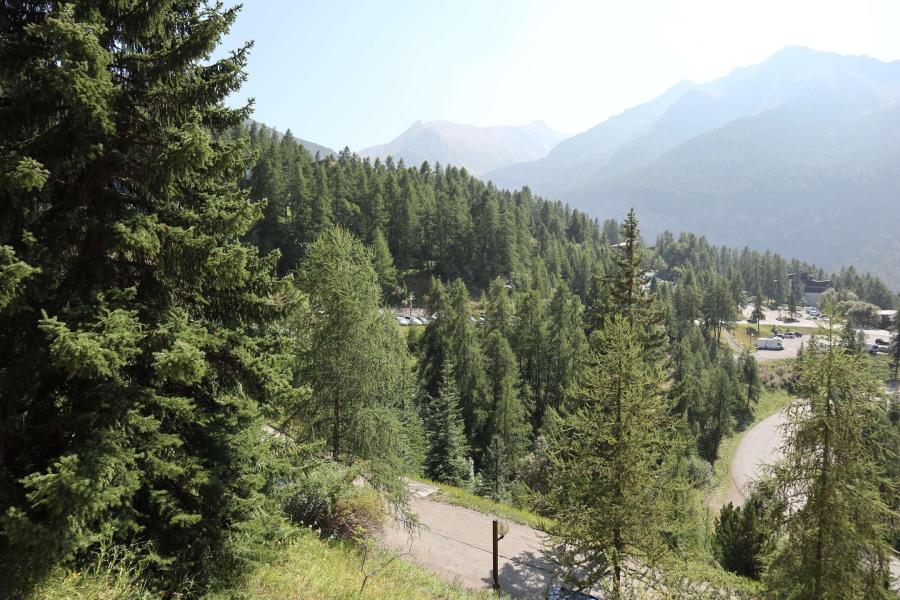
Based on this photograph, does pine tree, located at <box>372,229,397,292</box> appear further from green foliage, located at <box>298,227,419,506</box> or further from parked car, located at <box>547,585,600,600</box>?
parked car, located at <box>547,585,600,600</box>

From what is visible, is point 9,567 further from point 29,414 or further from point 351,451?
point 351,451

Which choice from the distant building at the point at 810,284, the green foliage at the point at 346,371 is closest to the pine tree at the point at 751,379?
the green foliage at the point at 346,371

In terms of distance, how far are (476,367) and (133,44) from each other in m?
35.9

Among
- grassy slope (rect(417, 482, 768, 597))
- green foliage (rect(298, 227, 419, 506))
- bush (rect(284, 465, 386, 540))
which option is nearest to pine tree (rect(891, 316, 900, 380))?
grassy slope (rect(417, 482, 768, 597))

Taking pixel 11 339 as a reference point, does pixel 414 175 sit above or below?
above

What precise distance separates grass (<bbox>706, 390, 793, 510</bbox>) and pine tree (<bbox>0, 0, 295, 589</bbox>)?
118ft

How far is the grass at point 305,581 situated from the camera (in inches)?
237

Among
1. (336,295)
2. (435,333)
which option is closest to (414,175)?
(435,333)

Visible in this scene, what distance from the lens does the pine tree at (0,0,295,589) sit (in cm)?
590

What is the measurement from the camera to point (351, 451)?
15.8 metres

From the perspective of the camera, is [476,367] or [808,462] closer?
[808,462]

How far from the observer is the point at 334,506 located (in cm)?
1302

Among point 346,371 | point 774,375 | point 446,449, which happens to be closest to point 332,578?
point 346,371

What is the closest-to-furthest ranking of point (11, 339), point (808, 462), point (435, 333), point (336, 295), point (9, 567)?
point (9, 567), point (11, 339), point (808, 462), point (336, 295), point (435, 333)
